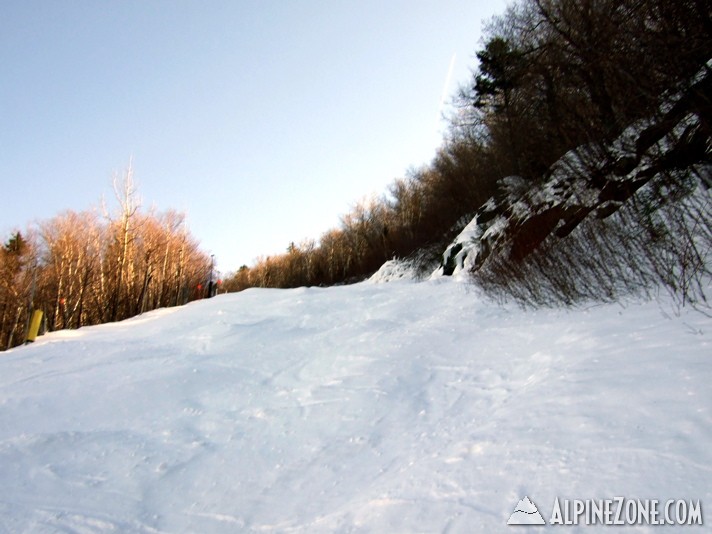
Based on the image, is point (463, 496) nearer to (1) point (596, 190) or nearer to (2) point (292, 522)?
(2) point (292, 522)

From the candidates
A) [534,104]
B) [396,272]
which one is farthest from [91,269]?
[534,104]

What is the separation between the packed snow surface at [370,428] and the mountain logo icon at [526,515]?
0.12 feet

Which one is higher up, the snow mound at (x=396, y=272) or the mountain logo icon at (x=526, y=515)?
the snow mound at (x=396, y=272)

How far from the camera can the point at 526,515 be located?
157cm

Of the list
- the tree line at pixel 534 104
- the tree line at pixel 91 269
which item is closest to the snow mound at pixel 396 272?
the tree line at pixel 534 104

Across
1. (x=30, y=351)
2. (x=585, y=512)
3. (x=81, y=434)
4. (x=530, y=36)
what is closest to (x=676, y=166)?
(x=585, y=512)

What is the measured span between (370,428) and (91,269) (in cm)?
2714

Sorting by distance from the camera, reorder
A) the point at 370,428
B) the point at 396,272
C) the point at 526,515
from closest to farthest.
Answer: the point at 526,515 < the point at 370,428 < the point at 396,272

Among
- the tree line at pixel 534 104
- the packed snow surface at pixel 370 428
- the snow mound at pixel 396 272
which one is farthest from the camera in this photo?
the snow mound at pixel 396 272

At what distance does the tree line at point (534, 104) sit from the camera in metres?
4.38

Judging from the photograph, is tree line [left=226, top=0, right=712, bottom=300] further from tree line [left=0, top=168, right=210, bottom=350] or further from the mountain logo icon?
tree line [left=0, top=168, right=210, bottom=350]

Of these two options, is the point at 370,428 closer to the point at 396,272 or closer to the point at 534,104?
the point at 534,104

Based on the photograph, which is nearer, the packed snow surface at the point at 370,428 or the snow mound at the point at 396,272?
the packed snow surface at the point at 370,428

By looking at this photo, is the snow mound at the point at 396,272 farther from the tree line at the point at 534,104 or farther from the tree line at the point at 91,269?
the tree line at the point at 91,269
